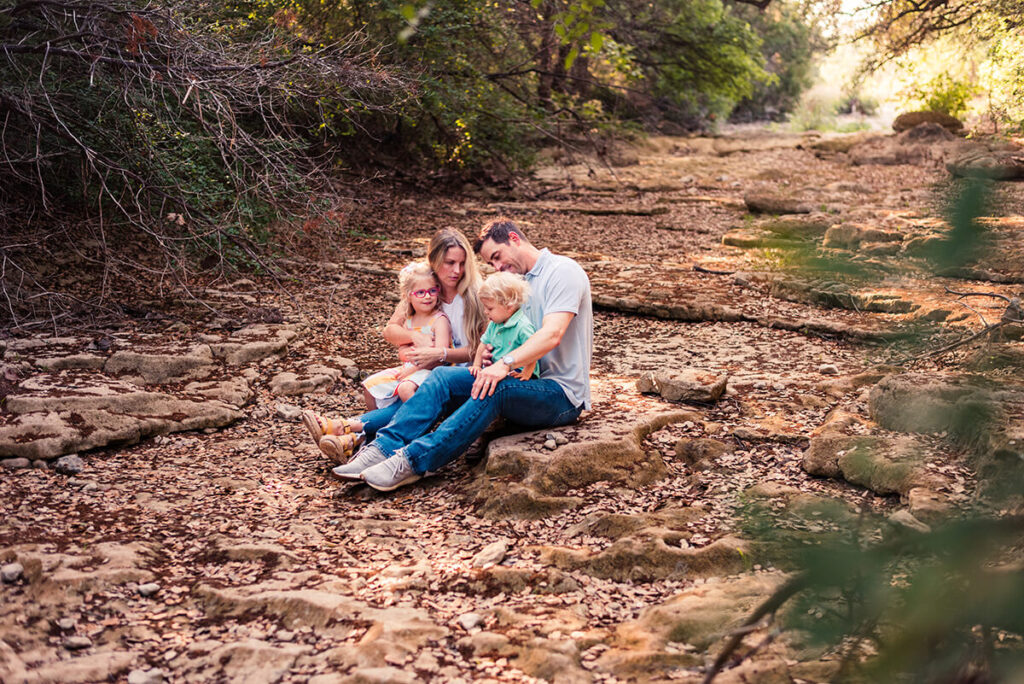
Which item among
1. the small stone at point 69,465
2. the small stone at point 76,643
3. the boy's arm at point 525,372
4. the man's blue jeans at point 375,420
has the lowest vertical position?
the small stone at point 76,643

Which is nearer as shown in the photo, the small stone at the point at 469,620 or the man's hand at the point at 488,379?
the small stone at the point at 469,620

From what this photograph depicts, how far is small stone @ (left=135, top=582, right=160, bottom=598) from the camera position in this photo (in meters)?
2.76

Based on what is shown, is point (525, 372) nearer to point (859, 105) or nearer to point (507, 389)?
point (507, 389)

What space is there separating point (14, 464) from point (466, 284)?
6.99 feet

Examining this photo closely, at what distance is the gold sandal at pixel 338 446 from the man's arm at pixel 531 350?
648 mm

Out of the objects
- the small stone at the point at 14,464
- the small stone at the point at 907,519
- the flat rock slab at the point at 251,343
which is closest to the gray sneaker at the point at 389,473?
the small stone at the point at 14,464

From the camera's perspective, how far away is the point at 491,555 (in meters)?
3.01

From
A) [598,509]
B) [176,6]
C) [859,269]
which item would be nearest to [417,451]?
[598,509]

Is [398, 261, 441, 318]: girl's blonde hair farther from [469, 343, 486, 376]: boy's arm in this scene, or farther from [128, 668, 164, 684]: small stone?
[128, 668, 164, 684]: small stone

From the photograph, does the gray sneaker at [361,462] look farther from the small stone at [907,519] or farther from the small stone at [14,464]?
the small stone at [907,519]

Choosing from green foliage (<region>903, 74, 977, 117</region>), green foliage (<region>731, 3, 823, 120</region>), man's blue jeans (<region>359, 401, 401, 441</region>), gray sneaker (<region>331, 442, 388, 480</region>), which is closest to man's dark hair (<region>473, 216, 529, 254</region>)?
man's blue jeans (<region>359, 401, 401, 441</region>)

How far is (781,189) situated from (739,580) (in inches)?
378

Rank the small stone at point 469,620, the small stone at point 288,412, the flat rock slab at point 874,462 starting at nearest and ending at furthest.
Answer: the small stone at point 469,620
the flat rock slab at point 874,462
the small stone at point 288,412

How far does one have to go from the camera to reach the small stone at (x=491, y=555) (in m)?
2.99
